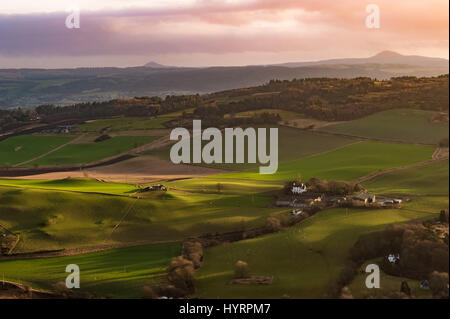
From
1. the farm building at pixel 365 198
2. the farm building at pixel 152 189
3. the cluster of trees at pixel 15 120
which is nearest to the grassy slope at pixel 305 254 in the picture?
the farm building at pixel 365 198

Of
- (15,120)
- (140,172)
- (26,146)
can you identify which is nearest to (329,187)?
(140,172)

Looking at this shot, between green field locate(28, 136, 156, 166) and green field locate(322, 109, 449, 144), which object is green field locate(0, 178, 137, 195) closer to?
green field locate(28, 136, 156, 166)

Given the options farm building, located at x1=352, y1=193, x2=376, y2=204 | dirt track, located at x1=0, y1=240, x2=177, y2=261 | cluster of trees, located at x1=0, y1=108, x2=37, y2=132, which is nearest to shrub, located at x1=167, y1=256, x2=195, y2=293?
dirt track, located at x1=0, y1=240, x2=177, y2=261

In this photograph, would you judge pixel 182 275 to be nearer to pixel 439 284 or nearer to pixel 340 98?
pixel 439 284

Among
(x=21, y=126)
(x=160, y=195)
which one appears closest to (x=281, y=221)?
(x=160, y=195)

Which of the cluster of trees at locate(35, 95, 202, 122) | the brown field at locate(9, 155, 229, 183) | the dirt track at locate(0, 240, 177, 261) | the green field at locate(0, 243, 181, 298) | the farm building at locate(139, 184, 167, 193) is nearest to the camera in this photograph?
the green field at locate(0, 243, 181, 298)

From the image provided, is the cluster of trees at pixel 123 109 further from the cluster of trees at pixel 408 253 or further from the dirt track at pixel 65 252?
the cluster of trees at pixel 408 253
